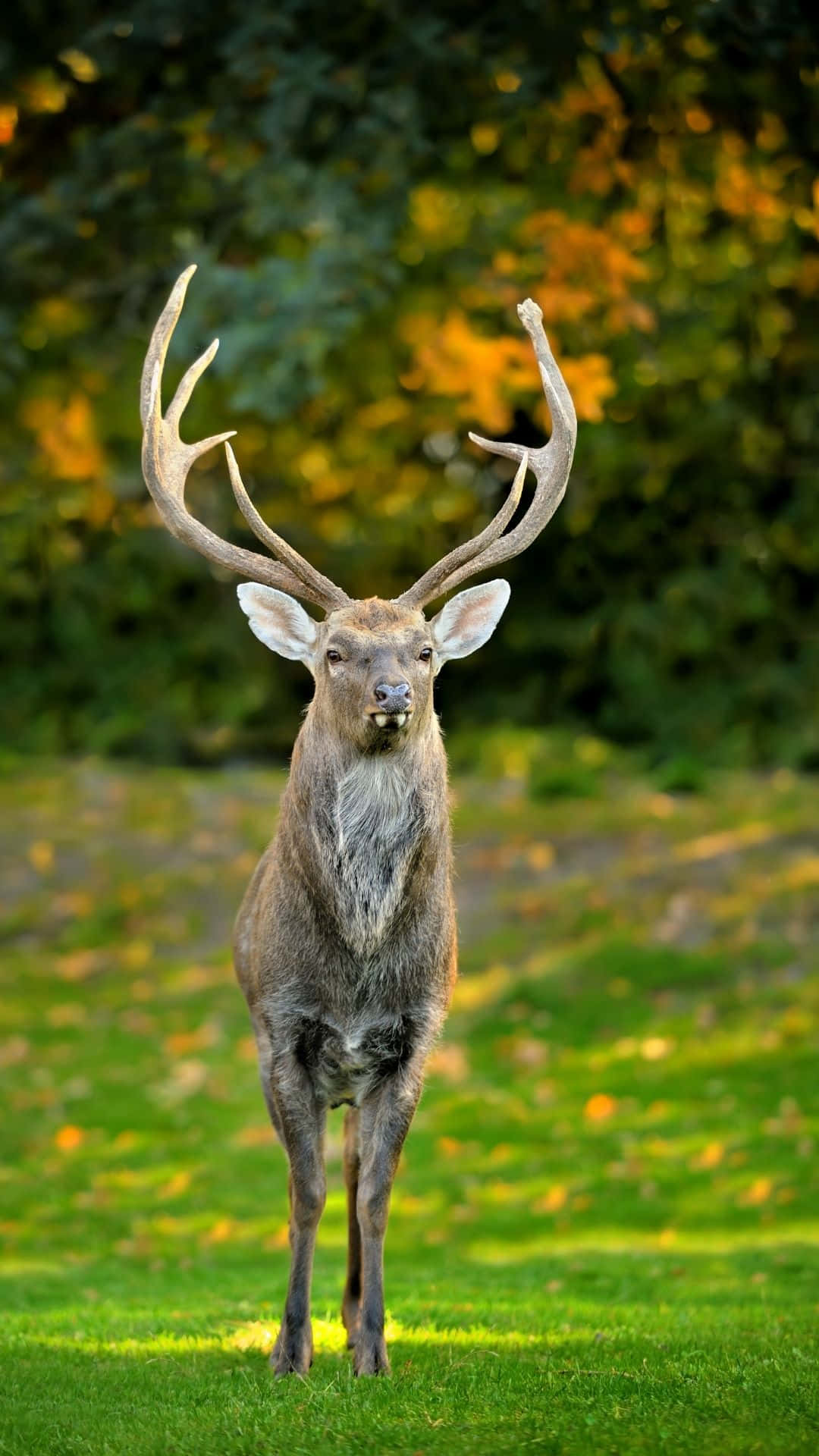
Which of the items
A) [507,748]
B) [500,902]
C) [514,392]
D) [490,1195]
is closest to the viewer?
[490,1195]

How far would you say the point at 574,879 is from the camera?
1584 centimetres

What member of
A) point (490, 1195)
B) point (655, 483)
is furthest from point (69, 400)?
point (490, 1195)

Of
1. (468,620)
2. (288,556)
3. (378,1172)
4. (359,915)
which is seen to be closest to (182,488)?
(288,556)

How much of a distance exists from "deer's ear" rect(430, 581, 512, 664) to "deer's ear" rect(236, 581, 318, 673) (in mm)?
427

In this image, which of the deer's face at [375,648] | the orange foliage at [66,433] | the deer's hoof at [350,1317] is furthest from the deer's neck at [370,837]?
the orange foliage at [66,433]

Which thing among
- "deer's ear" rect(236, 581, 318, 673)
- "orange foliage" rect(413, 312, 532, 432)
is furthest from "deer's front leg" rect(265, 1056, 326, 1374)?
"orange foliage" rect(413, 312, 532, 432)

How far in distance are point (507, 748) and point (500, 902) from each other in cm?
229

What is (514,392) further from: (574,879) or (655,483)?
(574,879)

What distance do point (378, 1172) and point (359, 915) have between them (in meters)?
0.84

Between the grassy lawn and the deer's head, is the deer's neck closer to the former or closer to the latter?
the deer's head

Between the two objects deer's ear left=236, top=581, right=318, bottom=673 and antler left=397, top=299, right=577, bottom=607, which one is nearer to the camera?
deer's ear left=236, top=581, right=318, bottom=673

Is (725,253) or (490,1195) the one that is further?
(725,253)

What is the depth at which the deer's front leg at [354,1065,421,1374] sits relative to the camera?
583 cm

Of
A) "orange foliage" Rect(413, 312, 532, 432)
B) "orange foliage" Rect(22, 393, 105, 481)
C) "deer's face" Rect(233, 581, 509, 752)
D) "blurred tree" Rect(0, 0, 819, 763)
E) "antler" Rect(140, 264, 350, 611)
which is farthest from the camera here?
"orange foliage" Rect(22, 393, 105, 481)
